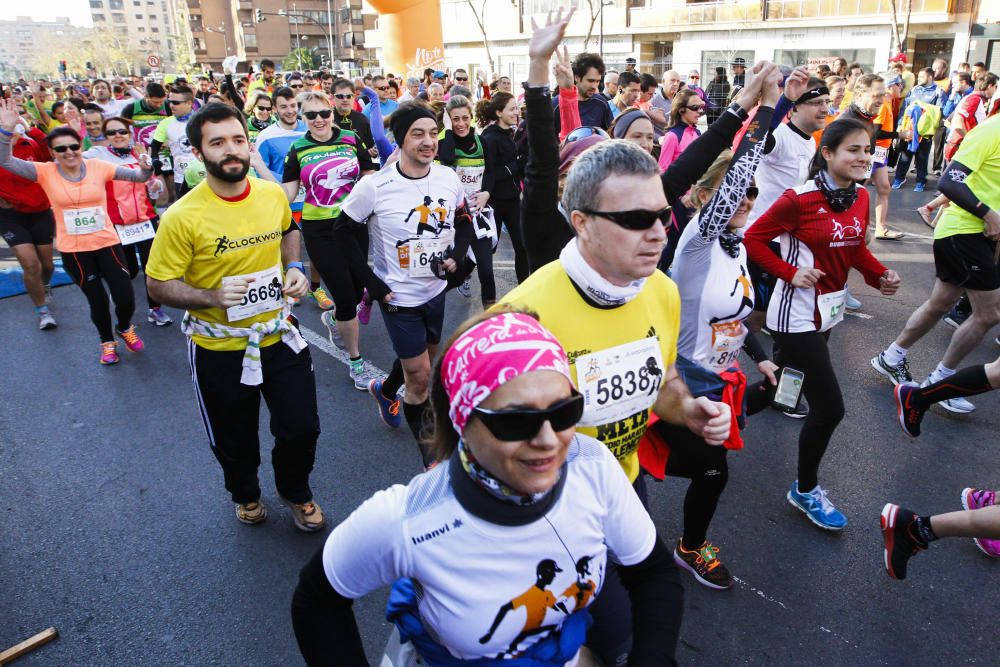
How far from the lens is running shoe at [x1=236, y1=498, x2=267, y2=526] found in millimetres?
3752

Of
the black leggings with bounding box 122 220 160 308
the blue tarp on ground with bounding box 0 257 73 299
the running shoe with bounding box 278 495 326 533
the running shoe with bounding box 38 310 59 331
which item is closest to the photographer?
the running shoe with bounding box 278 495 326 533

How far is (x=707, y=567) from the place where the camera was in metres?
3.21

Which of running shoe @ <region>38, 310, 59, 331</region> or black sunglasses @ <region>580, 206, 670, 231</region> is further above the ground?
black sunglasses @ <region>580, 206, 670, 231</region>

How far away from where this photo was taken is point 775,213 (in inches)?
143

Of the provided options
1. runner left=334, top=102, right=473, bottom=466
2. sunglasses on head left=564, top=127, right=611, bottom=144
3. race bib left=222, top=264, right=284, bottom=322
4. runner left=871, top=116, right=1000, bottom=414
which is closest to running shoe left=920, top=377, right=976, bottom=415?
runner left=871, top=116, right=1000, bottom=414

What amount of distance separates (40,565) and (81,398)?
2287 mm

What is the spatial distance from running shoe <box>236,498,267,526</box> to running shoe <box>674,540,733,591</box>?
2180 mm

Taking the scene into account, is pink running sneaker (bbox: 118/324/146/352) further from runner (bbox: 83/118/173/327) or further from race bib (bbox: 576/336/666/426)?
race bib (bbox: 576/336/666/426)

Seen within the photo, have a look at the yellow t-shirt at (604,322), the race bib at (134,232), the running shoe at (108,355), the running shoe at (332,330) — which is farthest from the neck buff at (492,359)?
the race bib at (134,232)

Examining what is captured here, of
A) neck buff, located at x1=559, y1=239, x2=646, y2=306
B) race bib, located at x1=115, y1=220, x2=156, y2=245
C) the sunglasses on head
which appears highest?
the sunglasses on head

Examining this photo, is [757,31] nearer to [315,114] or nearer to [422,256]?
[315,114]

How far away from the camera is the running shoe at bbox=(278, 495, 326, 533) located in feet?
12.1

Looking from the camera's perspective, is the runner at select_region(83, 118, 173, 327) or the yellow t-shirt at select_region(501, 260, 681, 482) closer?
the yellow t-shirt at select_region(501, 260, 681, 482)

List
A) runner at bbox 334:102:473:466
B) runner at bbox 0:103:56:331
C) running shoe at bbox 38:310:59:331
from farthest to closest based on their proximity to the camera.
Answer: running shoe at bbox 38:310:59:331, runner at bbox 0:103:56:331, runner at bbox 334:102:473:466
